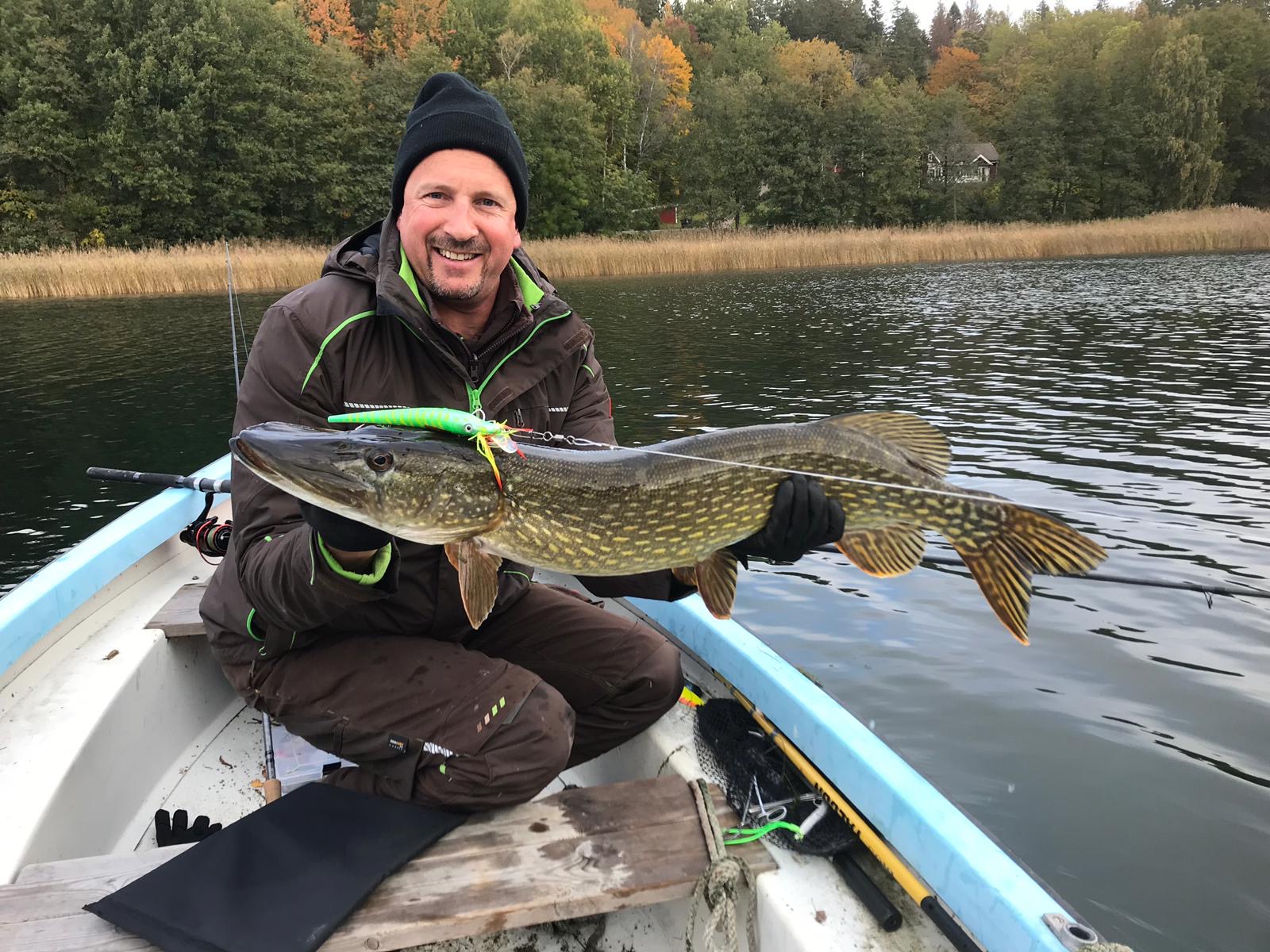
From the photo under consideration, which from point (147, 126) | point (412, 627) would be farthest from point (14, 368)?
point (147, 126)

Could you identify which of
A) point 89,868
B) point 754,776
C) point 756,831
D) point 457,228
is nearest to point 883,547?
point 754,776

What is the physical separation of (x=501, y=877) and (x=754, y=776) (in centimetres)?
60

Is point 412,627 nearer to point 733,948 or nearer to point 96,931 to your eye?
point 96,931

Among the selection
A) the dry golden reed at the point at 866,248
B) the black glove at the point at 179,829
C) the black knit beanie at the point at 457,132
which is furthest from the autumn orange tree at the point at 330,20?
the black glove at the point at 179,829

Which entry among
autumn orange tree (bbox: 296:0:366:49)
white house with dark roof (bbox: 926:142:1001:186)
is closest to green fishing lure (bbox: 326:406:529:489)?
white house with dark roof (bbox: 926:142:1001:186)

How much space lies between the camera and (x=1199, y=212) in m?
29.2

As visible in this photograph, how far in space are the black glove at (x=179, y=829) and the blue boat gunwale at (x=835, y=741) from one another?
545 millimetres

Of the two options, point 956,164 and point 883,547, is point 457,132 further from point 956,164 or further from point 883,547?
point 956,164

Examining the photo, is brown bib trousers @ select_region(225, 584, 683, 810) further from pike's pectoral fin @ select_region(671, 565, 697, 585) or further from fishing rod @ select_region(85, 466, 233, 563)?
fishing rod @ select_region(85, 466, 233, 563)

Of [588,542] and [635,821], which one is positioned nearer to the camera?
[635,821]

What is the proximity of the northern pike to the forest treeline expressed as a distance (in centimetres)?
3318

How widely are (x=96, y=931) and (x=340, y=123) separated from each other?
121 feet

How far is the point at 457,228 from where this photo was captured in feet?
7.00

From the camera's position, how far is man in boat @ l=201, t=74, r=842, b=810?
6.02 feet
